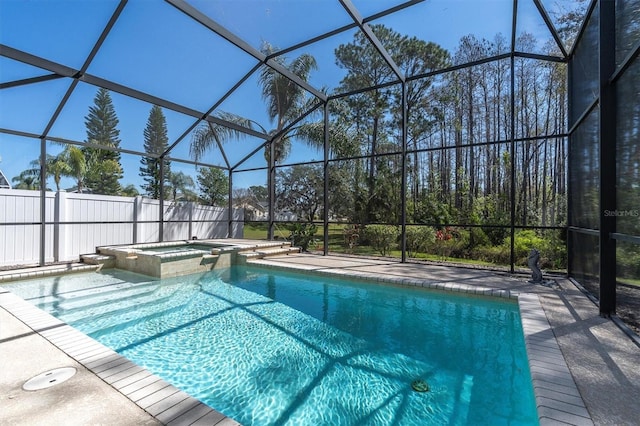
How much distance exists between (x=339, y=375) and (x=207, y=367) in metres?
1.25

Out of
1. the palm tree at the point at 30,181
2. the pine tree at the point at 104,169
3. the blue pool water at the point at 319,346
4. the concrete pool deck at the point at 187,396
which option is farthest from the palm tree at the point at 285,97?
the palm tree at the point at 30,181

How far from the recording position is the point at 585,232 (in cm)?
416

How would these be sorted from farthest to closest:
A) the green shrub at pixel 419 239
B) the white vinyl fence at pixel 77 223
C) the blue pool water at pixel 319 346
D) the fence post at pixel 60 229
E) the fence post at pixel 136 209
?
the green shrub at pixel 419 239 → the fence post at pixel 136 209 → the fence post at pixel 60 229 → the white vinyl fence at pixel 77 223 → the blue pool water at pixel 319 346

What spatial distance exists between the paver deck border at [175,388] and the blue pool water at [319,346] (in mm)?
229

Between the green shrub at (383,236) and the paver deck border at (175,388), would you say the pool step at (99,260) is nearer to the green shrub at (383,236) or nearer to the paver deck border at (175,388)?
the paver deck border at (175,388)

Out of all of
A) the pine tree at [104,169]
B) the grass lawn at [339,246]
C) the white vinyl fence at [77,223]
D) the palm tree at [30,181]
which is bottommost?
the grass lawn at [339,246]

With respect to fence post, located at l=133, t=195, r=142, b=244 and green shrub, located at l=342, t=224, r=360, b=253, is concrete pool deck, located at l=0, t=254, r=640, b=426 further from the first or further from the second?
green shrub, located at l=342, t=224, r=360, b=253

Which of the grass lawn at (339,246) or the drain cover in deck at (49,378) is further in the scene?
the grass lawn at (339,246)

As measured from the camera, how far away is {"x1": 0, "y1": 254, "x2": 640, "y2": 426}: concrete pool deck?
5.54ft

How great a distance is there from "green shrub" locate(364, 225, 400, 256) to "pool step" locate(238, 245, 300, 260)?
2529 millimetres

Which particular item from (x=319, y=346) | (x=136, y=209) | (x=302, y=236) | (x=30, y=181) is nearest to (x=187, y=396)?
(x=319, y=346)

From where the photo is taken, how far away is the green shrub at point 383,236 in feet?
31.7

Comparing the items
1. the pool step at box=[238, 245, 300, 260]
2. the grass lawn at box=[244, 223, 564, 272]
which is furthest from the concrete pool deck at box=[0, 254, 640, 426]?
the grass lawn at box=[244, 223, 564, 272]

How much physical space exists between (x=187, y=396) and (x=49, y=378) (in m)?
1.03
